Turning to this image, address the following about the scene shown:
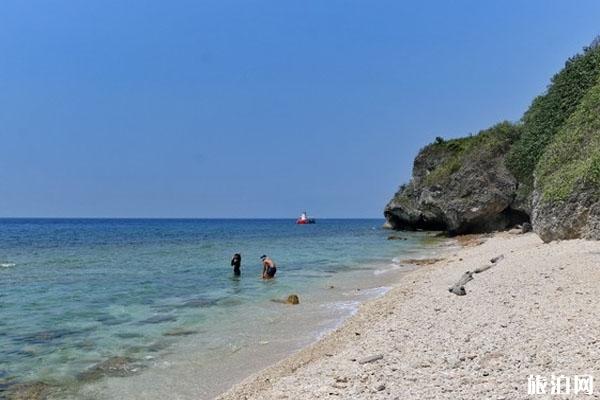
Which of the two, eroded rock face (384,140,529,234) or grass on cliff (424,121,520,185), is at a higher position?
grass on cliff (424,121,520,185)

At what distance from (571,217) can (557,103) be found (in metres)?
6.95

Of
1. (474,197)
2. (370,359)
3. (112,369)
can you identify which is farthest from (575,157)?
(474,197)

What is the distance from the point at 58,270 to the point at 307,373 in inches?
990

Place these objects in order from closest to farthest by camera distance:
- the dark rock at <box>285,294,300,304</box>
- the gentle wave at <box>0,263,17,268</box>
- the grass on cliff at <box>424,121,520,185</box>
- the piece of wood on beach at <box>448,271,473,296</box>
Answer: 1. the piece of wood on beach at <box>448,271,473,296</box>
2. the dark rock at <box>285,294,300,304</box>
3. the gentle wave at <box>0,263,17,268</box>
4. the grass on cliff at <box>424,121,520,185</box>

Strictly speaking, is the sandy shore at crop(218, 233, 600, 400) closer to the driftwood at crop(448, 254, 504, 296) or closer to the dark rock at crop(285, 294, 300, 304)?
the driftwood at crop(448, 254, 504, 296)

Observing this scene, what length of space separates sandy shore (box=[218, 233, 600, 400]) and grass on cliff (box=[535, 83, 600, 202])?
17.4 ft

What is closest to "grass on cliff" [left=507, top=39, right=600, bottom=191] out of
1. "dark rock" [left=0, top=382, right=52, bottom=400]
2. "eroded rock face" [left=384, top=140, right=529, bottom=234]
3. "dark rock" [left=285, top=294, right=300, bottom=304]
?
"dark rock" [left=285, top=294, right=300, bottom=304]

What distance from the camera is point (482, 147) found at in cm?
5291

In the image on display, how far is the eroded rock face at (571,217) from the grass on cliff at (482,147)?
31.8m

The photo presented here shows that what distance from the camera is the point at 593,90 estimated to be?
18.3m

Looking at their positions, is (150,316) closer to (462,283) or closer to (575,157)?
(462,283)

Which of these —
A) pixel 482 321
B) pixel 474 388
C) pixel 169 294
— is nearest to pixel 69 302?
pixel 169 294

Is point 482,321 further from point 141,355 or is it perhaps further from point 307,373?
point 141,355

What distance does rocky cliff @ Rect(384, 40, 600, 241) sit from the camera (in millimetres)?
17484
